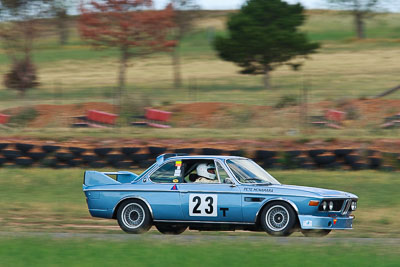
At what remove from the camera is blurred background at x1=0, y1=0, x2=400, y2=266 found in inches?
544

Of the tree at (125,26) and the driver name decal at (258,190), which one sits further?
the tree at (125,26)

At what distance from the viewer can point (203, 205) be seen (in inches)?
413

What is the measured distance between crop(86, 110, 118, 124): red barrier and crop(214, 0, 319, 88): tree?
52.2ft

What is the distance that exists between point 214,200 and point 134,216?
1.27 metres

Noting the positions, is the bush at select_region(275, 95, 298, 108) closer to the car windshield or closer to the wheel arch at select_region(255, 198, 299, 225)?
the car windshield

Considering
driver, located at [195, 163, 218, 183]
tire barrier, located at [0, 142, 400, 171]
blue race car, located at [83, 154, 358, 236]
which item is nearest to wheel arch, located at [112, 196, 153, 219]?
blue race car, located at [83, 154, 358, 236]

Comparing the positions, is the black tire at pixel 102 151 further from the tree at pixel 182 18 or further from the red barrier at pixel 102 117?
the tree at pixel 182 18

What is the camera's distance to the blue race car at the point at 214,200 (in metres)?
10.1

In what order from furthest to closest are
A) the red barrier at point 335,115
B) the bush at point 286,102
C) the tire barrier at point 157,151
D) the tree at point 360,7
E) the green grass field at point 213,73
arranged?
the tree at point 360,7
the green grass field at point 213,73
the bush at point 286,102
the red barrier at point 335,115
the tire barrier at point 157,151

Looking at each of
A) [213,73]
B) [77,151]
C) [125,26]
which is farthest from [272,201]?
[213,73]

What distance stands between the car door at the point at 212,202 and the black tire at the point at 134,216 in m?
0.59

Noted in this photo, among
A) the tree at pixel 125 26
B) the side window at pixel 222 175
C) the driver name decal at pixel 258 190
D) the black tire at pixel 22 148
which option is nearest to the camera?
the driver name decal at pixel 258 190

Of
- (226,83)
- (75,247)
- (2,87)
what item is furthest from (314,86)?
(75,247)

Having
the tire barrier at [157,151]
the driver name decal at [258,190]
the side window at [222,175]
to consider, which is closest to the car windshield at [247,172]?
the side window at [222,175]
